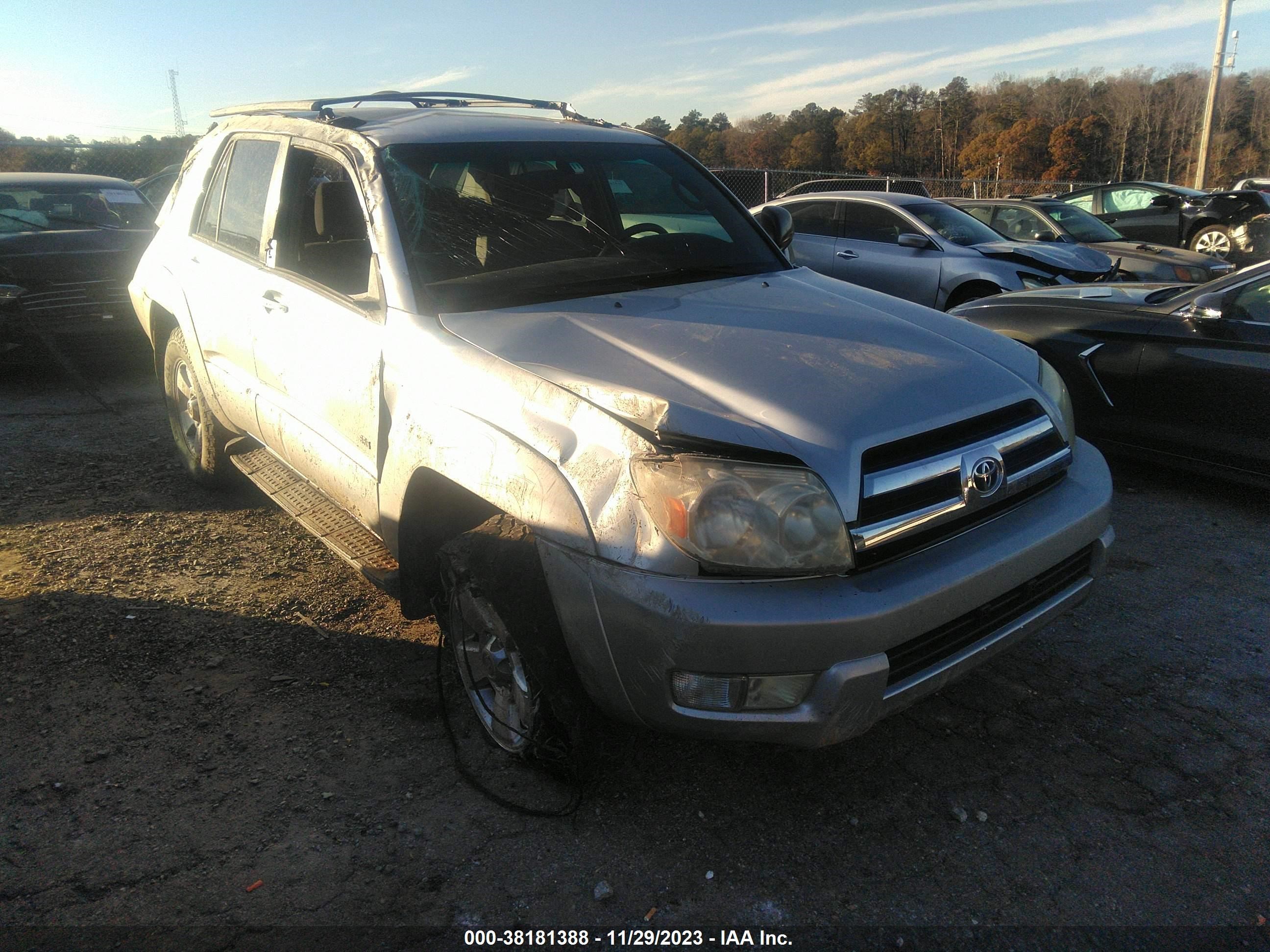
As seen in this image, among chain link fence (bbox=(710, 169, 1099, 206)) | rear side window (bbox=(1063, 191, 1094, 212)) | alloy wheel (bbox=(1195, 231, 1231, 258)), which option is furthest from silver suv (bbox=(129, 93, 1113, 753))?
rear side window (bbox=(1063, 191, 1094, 212))

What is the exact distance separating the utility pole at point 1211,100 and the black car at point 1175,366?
951 inches

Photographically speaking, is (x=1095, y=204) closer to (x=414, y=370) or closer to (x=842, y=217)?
(x=842, y=217)

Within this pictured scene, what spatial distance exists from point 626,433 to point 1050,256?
26.1ft

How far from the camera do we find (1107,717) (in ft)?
9.93

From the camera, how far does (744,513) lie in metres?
2.16

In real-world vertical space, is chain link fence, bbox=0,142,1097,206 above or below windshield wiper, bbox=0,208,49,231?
above

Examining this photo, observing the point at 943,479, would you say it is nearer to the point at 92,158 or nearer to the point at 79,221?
the point at 79,221

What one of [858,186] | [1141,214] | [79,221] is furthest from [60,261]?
[858,186]

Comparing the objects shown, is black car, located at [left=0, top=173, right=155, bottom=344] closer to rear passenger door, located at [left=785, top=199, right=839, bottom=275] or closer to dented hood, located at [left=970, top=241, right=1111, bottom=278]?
rear passenger door, located at [left=785, top=199, right=839, bottom=275]

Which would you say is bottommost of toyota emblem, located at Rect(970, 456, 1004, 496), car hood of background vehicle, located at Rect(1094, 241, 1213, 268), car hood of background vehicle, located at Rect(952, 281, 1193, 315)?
car hood of background vehicle, located at Rect(1094, 241, 1213, 268)

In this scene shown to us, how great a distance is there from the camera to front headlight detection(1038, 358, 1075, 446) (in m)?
2.88

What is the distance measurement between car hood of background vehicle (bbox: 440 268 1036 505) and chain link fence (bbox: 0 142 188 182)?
12481mm

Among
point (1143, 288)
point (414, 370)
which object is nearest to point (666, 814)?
point (414, 370)

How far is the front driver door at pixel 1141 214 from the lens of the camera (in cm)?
1494
